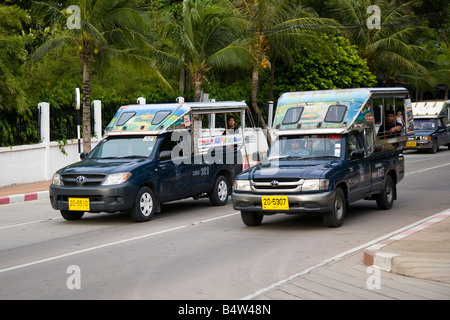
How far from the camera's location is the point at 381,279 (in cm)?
813

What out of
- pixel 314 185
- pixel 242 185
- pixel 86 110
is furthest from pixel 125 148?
pixel 86 110

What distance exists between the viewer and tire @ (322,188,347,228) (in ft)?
39.4

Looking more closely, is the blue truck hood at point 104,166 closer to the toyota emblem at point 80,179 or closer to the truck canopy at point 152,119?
the toyota emblem at point 80,179

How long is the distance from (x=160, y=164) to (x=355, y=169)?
12.7 ft

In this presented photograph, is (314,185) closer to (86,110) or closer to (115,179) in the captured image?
(115,179)

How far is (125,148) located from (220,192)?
9.21 feet

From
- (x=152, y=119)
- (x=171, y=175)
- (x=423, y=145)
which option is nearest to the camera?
(x=171, y=175)

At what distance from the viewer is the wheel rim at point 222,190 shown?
1619cm

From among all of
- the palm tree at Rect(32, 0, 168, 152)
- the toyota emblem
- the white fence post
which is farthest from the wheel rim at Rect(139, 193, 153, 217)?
the white fence post

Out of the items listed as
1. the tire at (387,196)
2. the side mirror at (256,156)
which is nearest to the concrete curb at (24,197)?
the side mirror at (256,156)

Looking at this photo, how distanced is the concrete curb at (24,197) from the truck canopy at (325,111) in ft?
27.0

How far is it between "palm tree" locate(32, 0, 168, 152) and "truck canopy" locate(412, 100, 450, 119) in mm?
15906

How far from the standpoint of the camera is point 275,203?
1181 cm

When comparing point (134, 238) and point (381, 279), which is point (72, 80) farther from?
point (381, 279)
